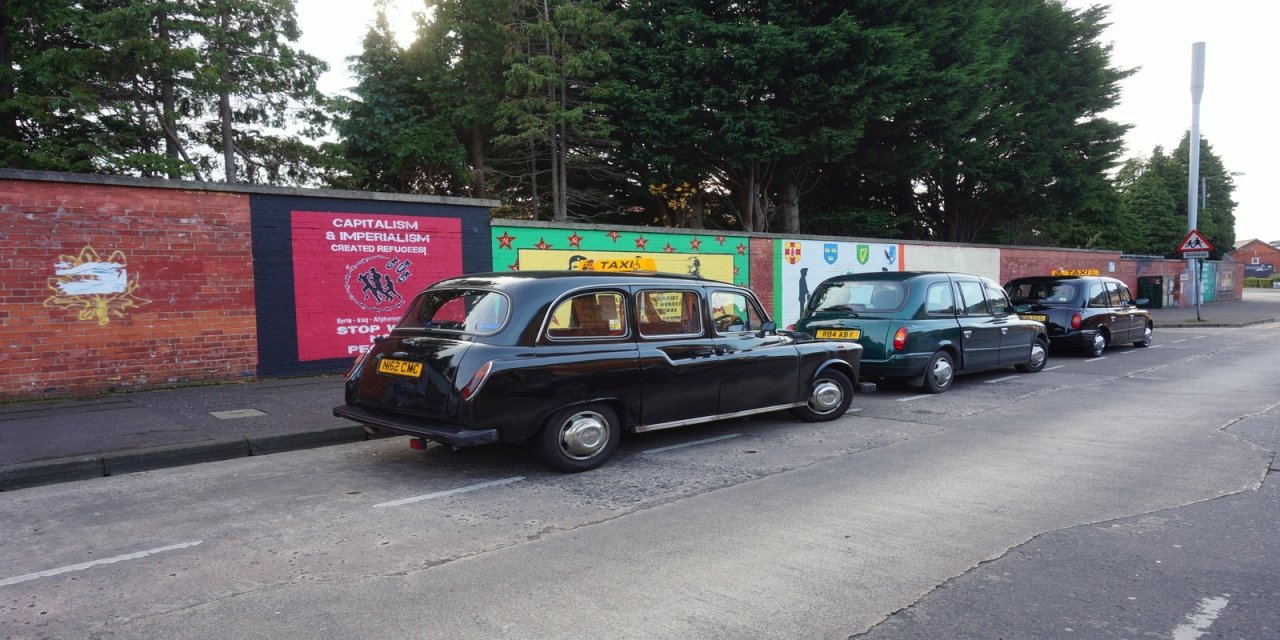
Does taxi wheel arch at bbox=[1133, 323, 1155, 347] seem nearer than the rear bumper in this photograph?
No

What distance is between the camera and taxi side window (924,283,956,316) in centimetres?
977

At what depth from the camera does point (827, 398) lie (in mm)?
7906

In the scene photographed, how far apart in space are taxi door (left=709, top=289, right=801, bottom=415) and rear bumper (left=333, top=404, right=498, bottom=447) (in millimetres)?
2418

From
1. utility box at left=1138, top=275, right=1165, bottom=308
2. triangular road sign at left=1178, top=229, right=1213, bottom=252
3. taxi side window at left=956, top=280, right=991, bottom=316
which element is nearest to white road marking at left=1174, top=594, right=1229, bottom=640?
taxi side window at left=956, top=280, right=991, bottom=316

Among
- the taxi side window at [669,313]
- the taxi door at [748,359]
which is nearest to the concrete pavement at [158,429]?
the taxi side window at [669,313]

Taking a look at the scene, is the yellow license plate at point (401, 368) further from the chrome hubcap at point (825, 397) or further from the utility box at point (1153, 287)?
the utility box at point (1153, 287)

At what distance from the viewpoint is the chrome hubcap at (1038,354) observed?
11880 mm

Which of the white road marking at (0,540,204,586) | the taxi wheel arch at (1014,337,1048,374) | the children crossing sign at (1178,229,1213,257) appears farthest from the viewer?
the children crossing sign at (1178,229,1213,257)

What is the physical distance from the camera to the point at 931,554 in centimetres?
390

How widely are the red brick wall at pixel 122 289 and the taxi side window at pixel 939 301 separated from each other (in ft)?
30.4

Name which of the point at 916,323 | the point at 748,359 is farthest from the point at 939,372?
the point at 748,359

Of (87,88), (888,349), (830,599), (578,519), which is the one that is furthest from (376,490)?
(87,88)

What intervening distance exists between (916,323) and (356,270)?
8043 millimetres

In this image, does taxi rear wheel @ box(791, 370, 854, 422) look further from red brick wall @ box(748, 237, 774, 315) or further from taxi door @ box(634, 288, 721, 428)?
red brick wall @ box(748, 237, 774, 315)
